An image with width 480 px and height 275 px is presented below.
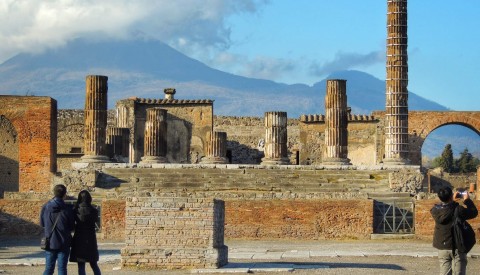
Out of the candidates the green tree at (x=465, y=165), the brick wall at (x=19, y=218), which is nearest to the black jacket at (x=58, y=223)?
the brick wall at (x=19, y=218)

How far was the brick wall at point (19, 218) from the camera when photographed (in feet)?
84.6

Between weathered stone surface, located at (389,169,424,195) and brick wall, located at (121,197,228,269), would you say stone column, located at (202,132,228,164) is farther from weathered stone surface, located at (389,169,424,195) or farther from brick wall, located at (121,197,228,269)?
brick wall, located at (121,197,228,269)

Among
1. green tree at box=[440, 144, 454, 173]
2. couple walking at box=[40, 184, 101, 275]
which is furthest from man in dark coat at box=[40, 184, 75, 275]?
green tree at box=[440, 144, 454, 173]

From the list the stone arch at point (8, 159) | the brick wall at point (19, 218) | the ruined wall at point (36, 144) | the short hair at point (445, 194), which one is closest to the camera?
the short hair at point (445, 194)

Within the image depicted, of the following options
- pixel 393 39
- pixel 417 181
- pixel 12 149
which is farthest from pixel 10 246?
pixel 12 149

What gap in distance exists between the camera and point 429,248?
72.2ft

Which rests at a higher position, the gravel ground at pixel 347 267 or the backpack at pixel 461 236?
the backpack at pixel 461 236

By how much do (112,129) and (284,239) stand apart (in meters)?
12.3

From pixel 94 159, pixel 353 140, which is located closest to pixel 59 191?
pixel 94 159

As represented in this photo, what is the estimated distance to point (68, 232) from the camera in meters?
13.4

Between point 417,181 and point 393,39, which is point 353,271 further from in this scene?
point 393,39

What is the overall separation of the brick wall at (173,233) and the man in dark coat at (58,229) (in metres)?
Result: 3.19

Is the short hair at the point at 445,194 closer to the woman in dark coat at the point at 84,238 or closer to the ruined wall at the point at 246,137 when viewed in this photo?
the woman in dark coat at the point at 84,238

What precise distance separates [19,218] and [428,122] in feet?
80.2
